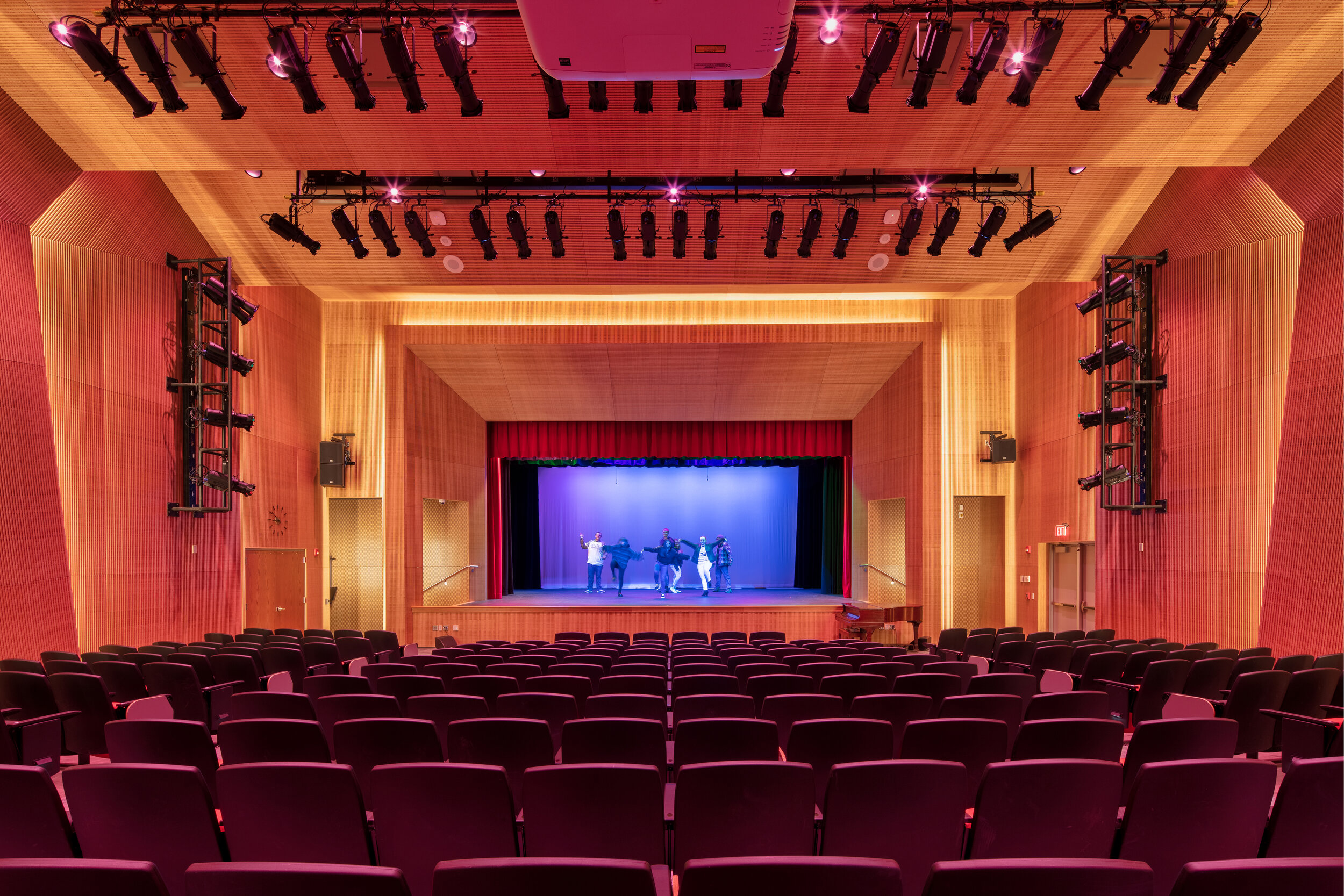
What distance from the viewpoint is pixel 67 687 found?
5.54m

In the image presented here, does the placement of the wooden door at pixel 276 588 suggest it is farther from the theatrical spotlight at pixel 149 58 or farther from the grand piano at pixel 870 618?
the grand piano at pixel 870 618

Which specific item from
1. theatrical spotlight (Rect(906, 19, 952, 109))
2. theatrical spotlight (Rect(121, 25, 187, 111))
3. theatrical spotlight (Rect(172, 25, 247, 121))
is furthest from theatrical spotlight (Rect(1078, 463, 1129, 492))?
theatrical spotlight (Rect(121, 25, 187, 111))

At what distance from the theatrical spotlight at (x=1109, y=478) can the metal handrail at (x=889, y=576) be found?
5007mm

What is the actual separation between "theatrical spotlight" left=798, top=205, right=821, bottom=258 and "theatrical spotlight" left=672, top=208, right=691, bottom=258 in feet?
5.11

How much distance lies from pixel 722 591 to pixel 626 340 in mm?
7461

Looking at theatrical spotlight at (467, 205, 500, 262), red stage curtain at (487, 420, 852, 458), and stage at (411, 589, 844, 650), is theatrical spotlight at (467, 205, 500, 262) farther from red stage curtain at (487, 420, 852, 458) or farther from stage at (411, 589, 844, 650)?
red stage curtain at (487, 420, 852, 458)

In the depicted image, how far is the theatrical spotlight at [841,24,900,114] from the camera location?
661 centimetres

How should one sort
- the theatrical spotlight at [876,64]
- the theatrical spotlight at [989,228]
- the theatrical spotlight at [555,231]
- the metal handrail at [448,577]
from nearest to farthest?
the theatrical spotlight at [876,64]
the theatrical spotlight at [989,228]
the theatrical spotlight at [555,231]
the metal handrail at [448,577]

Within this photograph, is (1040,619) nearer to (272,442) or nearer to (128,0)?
(272,442)

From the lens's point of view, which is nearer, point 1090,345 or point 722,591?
point 1090,345

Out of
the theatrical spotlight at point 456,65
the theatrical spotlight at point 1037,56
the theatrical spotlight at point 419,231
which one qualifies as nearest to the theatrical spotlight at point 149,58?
the theatrical spotlight at point 456,65

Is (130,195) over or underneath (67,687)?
over

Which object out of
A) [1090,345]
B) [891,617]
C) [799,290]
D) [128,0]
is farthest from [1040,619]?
[128,0]

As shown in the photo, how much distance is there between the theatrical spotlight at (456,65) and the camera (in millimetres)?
7012
